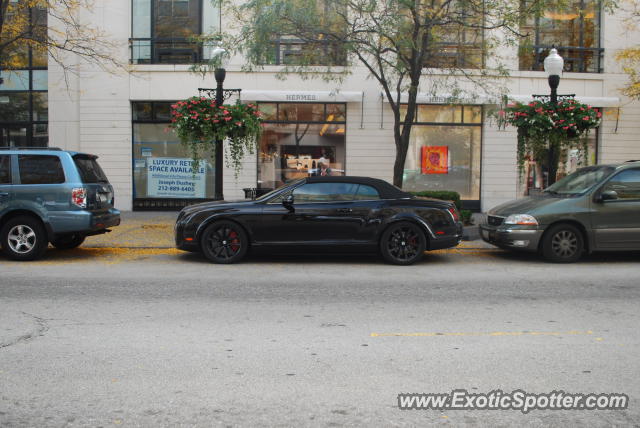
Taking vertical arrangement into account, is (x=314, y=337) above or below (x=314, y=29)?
below

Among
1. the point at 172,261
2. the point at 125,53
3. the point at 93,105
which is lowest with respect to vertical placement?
the point at 172,261

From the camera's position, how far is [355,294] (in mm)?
7883

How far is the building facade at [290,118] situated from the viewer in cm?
1897

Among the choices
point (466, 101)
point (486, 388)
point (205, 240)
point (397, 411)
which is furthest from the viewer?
point (466, 101)

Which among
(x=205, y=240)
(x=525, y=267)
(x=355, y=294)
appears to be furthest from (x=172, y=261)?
(x=525, y=267)

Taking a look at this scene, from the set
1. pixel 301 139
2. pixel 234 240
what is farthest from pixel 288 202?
→ pixel 301 139

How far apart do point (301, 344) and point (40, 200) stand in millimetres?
6700

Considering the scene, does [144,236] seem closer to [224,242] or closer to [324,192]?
[224,242]

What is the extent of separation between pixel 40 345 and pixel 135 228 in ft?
31.8

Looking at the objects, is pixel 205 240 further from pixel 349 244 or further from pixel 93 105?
pixel 93 105

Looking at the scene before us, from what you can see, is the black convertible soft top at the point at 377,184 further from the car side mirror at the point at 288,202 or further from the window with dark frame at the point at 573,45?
the window with dark frame at the point at 573,45

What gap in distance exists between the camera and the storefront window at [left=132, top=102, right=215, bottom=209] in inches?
761

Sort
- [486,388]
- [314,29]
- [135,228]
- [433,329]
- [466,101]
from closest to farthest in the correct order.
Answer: [486,388], [433,329], [314,29], [135,228], [466,101]

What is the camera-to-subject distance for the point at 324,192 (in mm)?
10523
